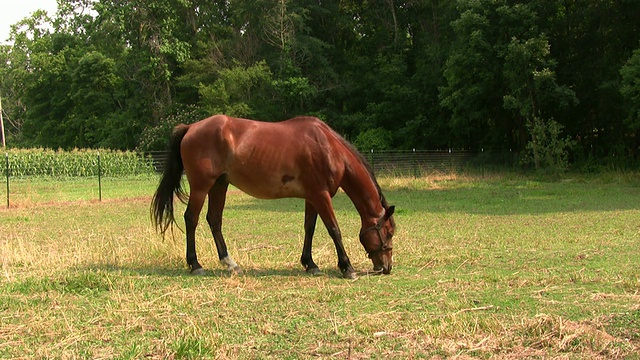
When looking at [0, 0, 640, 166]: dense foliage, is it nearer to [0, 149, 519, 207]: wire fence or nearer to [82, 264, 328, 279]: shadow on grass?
[0, 149, 519, 207]: wire fence

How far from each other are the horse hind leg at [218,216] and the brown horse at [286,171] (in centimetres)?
1

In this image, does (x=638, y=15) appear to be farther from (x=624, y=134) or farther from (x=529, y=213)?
(x=529, y=213)

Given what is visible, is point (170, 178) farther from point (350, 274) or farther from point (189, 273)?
point (350, 274)

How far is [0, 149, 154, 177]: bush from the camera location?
28406 millimetres

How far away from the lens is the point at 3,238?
10000 mm

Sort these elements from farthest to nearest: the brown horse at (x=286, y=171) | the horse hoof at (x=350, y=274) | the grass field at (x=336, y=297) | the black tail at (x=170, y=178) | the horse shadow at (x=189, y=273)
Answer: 1. the black tail at (x=170, y=178)
2. the brown horse at (x=286, y=171)
3. the horse shadow at (x=189, y=273)
4. the horse hoof at (x=350, y=274)
5. the grass field at (x=336, y=297)

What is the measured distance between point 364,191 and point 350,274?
1.01 metres

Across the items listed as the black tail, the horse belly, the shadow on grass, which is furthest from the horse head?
the black tail

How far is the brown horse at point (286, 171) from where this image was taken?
6555 millimetres

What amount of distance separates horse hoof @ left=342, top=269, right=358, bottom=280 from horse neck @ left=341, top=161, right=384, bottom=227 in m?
0.60

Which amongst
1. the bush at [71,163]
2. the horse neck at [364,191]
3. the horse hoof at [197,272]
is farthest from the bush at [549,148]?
the horse hoof at [197,272]

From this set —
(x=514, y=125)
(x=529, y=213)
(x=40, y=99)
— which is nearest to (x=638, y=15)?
(x=514, y=125)

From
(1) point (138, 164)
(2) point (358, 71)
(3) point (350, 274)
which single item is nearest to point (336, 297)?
(3) point (350, 274)

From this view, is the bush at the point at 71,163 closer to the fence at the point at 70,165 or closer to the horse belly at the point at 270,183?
the fence at the point at 70,165
